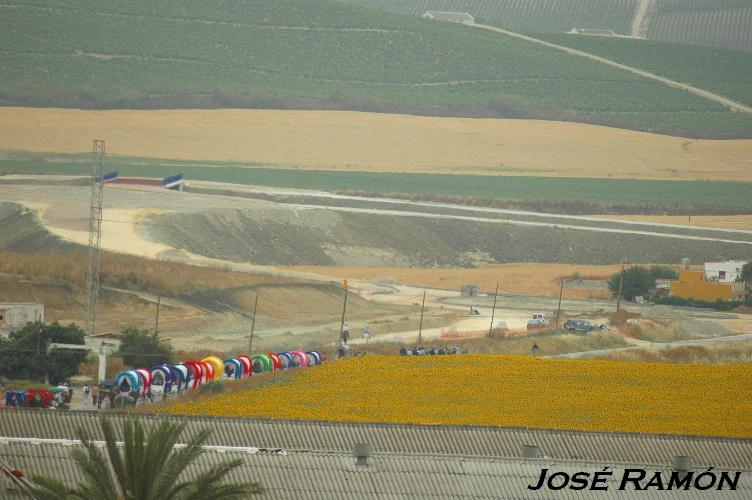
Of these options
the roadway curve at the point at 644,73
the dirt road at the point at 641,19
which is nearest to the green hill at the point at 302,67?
the roadway curve at the point at 644,73

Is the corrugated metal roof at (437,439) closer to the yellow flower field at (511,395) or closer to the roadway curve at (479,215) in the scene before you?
the yellow flower field at (511,395)

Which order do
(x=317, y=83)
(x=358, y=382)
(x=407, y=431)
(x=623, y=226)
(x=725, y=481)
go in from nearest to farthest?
1. (x=725, y=481)
2. (x=407, y=431)
3. (x=358, y=382)
4. (x=623, y=226)
5. (x=317, y=83)

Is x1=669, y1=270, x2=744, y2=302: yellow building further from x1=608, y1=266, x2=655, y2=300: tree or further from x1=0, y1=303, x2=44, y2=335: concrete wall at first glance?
x1=0, y1=303, x2=44, y2=335: concrete wall

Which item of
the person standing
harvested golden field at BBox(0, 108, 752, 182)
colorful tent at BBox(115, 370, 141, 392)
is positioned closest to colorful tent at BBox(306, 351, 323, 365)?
the person standing

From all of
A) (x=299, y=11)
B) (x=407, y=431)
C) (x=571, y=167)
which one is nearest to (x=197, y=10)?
(x=299, y=11)

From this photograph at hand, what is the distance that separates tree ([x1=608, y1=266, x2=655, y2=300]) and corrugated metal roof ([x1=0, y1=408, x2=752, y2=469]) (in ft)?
156

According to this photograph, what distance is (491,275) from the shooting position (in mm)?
85875

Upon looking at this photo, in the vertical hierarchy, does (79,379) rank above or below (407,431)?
below

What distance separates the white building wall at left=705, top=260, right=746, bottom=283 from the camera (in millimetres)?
84375

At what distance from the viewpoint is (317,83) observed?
5605 inches

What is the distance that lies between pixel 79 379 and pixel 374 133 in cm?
8094

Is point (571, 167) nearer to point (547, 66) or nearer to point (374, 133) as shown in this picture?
point (374, 133)

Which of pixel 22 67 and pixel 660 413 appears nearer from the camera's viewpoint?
pixel 660 413

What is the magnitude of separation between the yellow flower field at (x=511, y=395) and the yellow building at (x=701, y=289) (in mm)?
28672
